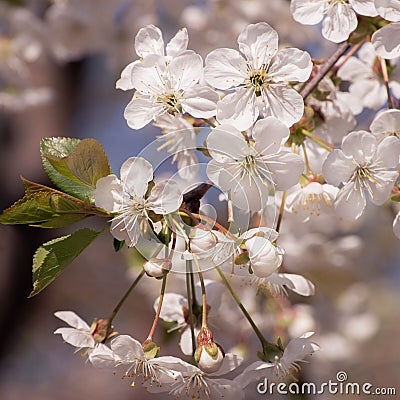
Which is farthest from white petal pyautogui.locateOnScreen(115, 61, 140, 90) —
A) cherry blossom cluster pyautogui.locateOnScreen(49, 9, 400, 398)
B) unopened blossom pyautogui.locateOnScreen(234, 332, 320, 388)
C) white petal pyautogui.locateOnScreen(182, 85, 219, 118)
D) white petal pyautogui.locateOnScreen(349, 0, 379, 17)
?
unopened blossom pyautogui.locateOnScreen(234, 332, 320, 388)

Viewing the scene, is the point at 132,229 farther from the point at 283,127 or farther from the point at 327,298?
the point at 327,298

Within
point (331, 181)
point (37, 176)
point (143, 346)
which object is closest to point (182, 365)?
point (143, 346)

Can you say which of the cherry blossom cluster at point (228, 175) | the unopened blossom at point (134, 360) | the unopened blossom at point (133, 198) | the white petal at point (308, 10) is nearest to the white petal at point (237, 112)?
the cherry blossom cluster at point (228, 175)

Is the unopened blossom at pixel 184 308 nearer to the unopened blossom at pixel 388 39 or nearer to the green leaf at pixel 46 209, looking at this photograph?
the green leaf at pixel 46 209

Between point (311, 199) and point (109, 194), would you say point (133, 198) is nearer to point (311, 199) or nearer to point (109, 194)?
point (109, 194)

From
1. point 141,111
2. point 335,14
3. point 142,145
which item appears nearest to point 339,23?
point 335,14

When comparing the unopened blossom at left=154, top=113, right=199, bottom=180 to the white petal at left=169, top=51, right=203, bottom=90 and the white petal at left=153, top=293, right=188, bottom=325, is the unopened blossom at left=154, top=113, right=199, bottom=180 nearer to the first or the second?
the white petal at left=169, top=51, right=203, bottom=90

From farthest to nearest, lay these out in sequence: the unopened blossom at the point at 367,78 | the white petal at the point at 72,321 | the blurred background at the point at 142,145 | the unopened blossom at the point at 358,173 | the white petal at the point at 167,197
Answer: the blurred background at the point at 142,145
the unopened blossom at the point at 367,78
the white petal at the point at 72,321
the unopened blossom at the point at 358,173
the white petal at the point at 167,197
